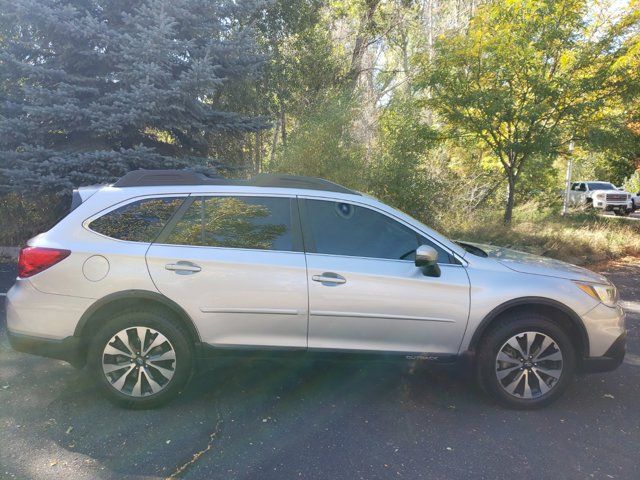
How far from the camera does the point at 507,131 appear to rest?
37.4 ft

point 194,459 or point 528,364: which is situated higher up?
point 528,364

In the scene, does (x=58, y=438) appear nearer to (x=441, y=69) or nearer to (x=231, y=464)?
(x=231, y=464)

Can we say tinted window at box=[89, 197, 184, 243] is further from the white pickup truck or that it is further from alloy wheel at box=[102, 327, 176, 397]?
Answer: the white pickup truck

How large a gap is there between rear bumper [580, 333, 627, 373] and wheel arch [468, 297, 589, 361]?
7 cm

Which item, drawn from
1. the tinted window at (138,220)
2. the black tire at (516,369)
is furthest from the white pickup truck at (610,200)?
the tinted window at (138,220)

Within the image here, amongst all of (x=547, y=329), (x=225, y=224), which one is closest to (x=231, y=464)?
(x=225, y=224)

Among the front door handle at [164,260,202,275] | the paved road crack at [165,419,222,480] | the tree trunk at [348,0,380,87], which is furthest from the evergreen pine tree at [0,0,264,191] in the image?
the paved road crack at [165,419,222,480]

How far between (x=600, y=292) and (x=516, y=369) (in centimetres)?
A: 91

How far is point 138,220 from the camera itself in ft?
12.1

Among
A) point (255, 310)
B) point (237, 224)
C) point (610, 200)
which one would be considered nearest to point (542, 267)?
point (255, 310)

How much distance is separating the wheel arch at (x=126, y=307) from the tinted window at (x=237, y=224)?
0.45 metres

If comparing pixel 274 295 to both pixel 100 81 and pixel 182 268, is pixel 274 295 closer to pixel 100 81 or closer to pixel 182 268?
pixel 182 268

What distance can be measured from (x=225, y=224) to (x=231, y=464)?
1676 mm

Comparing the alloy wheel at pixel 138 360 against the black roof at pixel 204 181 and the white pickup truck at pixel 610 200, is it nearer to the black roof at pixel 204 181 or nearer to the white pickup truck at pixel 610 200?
the black roof at pixel 204 181
